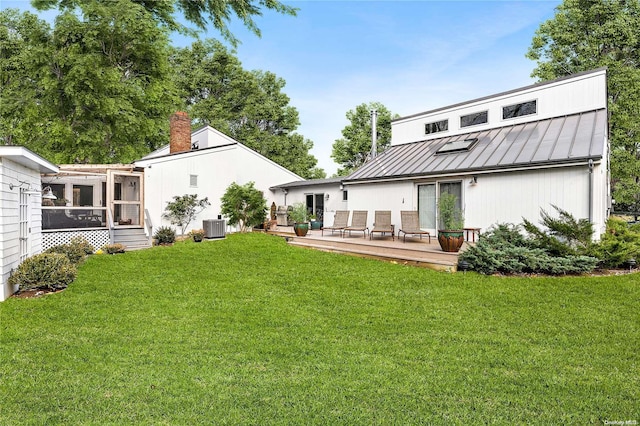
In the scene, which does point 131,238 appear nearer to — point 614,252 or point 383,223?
point 383,223

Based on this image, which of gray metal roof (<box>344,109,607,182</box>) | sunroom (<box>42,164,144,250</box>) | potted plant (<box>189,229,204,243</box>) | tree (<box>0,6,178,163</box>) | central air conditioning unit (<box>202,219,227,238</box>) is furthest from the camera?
central air conditioning unit (<box>202,219,227,238</box>)

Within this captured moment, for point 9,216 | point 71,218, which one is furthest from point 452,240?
point 71,218

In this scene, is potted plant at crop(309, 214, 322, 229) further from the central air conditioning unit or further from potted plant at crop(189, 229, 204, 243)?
potted plant at crop(189, 229, 204, 243)

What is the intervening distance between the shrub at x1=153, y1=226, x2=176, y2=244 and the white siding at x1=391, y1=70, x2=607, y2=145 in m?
11.3

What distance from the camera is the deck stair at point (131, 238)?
12852mm

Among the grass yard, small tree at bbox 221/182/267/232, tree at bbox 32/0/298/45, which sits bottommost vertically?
the grass yard

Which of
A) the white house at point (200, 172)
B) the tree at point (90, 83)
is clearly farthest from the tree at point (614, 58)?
the tree at point (90, 83)

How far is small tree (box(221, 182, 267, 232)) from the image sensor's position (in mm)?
16797

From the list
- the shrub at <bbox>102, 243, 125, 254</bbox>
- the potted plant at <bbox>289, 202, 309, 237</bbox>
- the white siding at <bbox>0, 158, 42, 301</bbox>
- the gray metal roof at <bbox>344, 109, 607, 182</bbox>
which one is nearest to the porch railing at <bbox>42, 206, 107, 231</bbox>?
the shrub at <bbox>102, 243, 125, 254</bbox>

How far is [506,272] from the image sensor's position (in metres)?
7.75

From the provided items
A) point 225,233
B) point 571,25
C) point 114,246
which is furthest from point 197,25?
point 571,25

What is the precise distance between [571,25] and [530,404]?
25.9m

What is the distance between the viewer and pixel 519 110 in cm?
1277

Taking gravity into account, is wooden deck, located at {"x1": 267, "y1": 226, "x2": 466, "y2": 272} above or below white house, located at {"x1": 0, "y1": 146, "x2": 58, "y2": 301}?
below
